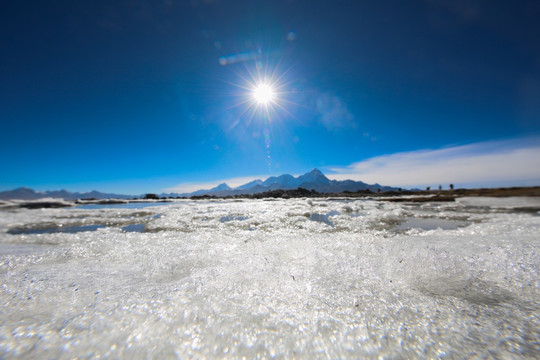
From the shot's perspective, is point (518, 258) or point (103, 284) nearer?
point (103, 284)

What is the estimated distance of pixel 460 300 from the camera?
1.82 metres

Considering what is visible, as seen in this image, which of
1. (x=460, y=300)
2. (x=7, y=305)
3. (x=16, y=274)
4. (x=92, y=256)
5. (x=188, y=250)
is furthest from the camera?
(x=188, y=250)

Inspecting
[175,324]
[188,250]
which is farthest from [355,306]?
[188,250]

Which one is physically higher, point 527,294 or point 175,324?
point 175,324

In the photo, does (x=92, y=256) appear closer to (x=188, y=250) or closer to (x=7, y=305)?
(x=188, y=250)

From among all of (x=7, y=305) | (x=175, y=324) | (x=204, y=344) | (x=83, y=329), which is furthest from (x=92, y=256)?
(x=204, y=344)

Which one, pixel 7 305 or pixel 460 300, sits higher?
pixel 7 305

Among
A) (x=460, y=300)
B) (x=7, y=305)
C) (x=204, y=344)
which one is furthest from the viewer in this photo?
(x=460, y=300)

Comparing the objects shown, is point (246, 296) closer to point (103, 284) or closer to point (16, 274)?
point (103, 284)

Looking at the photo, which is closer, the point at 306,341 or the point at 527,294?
the point at 306,341

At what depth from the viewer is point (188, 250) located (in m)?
3.54

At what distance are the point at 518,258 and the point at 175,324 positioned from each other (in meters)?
4.31

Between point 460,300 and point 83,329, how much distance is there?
2.94 meters

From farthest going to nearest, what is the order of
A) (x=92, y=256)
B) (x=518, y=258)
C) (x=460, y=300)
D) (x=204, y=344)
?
(x=92, y=256), (x=518, y=258), (x=460, y=300), (x=204, y=344)
